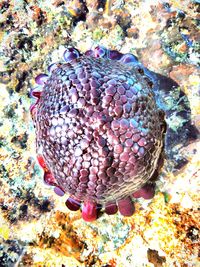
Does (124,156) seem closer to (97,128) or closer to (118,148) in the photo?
(118,148)

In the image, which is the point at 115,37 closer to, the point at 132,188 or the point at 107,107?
the point at 107,107

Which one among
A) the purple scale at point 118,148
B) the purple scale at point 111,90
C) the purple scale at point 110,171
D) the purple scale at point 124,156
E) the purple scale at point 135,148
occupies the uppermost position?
the purple scale at point 111,90

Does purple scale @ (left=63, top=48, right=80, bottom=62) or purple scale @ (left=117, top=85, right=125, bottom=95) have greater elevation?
purple scale @ (left=117, top=85, right=125, bottom=95)

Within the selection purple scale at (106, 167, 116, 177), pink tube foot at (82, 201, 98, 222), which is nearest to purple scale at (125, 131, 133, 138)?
purple scale at (106, 167, 116, 177)

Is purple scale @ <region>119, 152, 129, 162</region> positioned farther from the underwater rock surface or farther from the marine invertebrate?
the underwater rock surface

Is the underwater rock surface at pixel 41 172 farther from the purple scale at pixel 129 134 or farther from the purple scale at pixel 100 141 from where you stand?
the purple scale at pixel 100 141

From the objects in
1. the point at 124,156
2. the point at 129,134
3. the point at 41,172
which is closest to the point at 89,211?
the point at 41,172

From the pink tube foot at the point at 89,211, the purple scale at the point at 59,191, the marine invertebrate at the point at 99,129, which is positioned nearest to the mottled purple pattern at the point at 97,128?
the marine invertebrate at the point at 99,129

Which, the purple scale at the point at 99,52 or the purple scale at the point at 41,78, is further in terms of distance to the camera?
the purple scale at the point at 41,78
